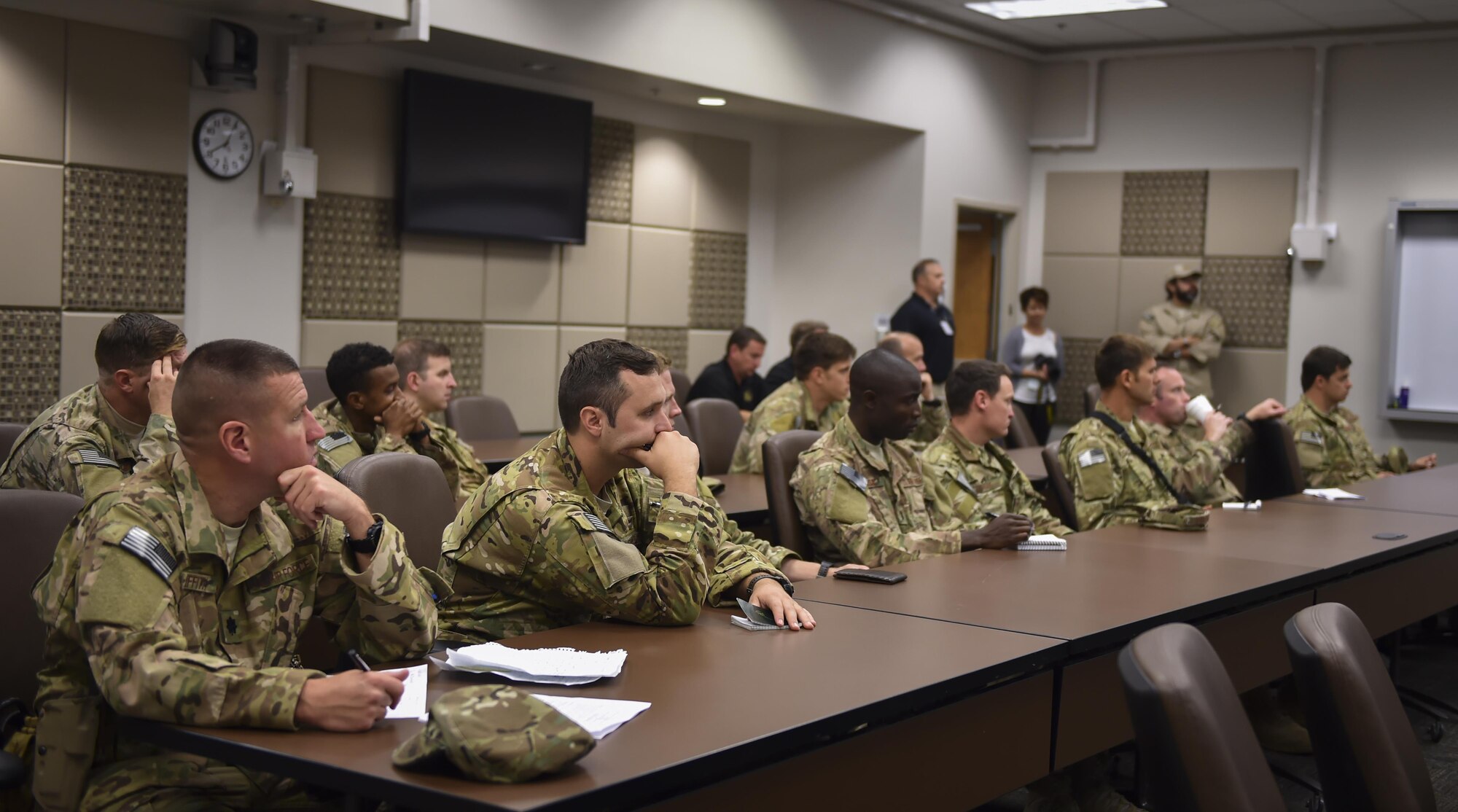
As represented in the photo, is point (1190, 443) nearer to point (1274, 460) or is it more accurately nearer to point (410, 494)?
point (1274, 460)

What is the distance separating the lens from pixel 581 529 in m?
2.44

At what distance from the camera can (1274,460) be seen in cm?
576

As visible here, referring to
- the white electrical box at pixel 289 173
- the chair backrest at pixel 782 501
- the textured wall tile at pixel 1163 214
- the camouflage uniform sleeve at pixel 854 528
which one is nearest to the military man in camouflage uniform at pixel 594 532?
the camouflage uniform sleeve at pixel 854 528

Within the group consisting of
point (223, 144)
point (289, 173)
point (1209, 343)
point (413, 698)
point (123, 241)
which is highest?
point (223, 144)

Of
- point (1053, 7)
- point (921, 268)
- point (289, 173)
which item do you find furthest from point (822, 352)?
point (1053, 7)

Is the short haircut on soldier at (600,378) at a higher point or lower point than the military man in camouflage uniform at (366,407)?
higher

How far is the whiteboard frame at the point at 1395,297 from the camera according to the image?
29.8 ft

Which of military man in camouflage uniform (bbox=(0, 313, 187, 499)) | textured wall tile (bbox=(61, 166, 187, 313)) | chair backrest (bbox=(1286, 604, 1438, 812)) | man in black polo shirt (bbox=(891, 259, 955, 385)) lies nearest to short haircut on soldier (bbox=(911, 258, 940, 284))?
man in black polo shirt (bbox=(891, 259, 955, 385))

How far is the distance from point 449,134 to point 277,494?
219 inches

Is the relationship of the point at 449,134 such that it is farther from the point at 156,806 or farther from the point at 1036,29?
the point at 156,806

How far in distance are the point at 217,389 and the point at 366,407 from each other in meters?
2.25

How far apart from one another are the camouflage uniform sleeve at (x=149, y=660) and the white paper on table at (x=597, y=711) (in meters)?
0.35

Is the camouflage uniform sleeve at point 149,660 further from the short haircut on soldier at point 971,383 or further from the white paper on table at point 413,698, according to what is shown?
the short haircut on soldier at point 971,383

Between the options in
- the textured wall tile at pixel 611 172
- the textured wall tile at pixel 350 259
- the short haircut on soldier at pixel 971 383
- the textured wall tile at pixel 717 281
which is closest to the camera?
the short haircut on soldier at pixel 971 383
